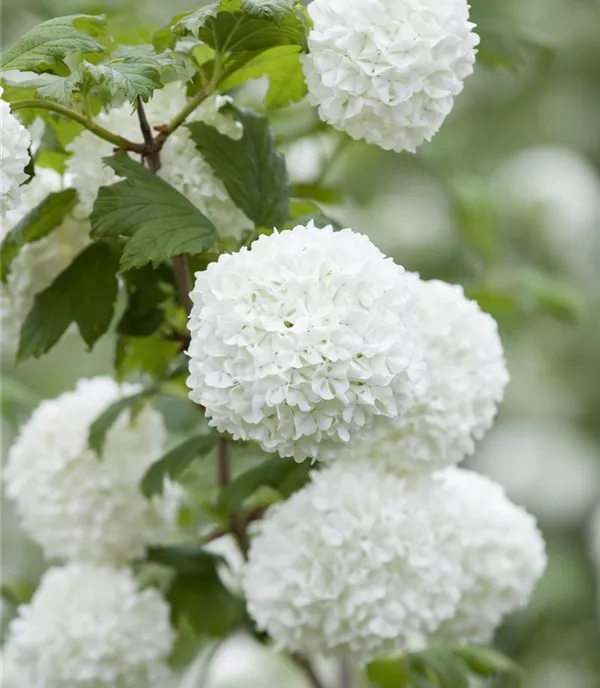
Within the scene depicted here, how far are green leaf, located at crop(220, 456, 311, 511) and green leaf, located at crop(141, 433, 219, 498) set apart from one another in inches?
1.6

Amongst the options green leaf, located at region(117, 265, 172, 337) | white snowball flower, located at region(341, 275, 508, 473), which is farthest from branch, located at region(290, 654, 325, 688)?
green leaf, located at region(117, 265, 172, 337)

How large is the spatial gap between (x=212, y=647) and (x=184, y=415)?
9.6 inches

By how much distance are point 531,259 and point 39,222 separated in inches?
67.7

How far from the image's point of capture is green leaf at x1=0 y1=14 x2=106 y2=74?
0.71 metres

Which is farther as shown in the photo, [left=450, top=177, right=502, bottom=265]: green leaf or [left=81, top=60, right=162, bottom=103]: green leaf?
[left=450, top=177, right=502, bottom=265]: green leaf

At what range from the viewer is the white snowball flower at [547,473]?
2.55m

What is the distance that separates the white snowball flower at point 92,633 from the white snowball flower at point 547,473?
163 cm

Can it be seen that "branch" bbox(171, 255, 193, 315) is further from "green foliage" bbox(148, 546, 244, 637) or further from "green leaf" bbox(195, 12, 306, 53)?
"green foliage" bbox(148, 546, 244, 637)

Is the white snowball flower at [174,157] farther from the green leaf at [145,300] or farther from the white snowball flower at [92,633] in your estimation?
the white snowball flower at [92,633]

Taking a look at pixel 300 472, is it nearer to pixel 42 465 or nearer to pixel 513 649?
pixel 42 465

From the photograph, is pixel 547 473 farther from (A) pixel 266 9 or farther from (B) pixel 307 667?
(A) pixel 266 9

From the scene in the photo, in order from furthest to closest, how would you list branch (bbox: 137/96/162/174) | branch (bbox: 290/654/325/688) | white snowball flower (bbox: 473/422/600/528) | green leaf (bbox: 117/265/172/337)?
white snowball flower (bbox: 473/422/600/528), branch (bbox: 290/654/325/688), green leaf (bbox: 117/265/172/337), branch (bbox: 137/96/162/174)

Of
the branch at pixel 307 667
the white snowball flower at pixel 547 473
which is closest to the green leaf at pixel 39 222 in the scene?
the branch at pixel 307 667

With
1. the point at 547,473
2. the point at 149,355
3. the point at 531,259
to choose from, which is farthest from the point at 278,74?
the point at 547,473
